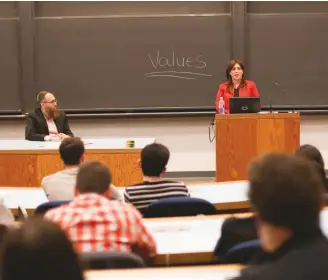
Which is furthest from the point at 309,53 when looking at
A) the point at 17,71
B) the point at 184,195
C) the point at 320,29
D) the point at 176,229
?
the point at 176,229

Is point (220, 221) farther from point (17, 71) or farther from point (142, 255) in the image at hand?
point (17, 71)

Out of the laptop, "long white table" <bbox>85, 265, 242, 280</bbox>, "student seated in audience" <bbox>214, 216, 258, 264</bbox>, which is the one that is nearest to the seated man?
the laptop

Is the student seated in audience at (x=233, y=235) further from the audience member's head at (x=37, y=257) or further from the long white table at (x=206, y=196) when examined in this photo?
the audience member's head at (x=37, y=257)

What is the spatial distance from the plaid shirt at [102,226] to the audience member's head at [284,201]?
1.06 metres

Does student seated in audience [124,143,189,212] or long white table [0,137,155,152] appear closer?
student seated in audience [124,143,189,212]

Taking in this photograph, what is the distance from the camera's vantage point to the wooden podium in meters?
6.06

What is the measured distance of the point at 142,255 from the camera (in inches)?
97.4

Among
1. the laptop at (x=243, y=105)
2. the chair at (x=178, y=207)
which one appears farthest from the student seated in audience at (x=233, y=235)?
the laptop at (x=243, y=105)

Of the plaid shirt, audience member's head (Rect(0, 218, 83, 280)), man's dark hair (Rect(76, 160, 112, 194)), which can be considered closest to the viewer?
audience member's head (Rect(0, 218, 83, 280))

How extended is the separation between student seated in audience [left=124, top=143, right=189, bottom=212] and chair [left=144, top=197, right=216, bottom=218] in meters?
0.16

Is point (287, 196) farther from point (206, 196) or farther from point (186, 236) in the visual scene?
point (206, 196)

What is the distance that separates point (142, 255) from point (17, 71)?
19.6 ft

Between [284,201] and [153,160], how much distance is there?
2.23m

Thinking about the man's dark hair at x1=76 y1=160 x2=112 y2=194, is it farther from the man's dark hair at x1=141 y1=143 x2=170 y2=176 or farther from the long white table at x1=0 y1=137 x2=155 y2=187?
the long white table at x1=0 y1=137 x2=155 y2=187
